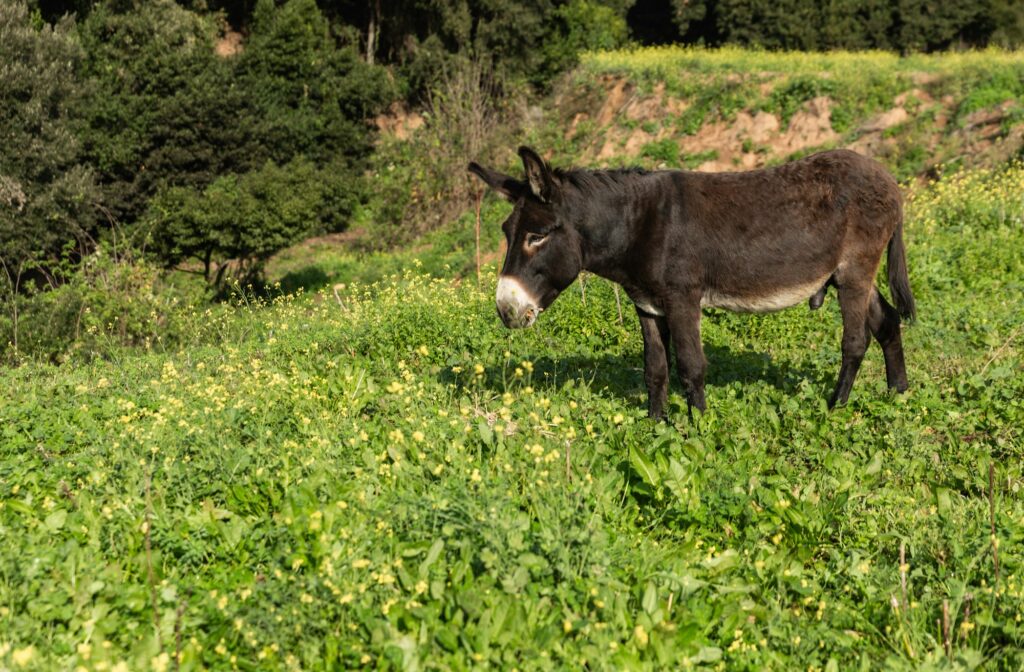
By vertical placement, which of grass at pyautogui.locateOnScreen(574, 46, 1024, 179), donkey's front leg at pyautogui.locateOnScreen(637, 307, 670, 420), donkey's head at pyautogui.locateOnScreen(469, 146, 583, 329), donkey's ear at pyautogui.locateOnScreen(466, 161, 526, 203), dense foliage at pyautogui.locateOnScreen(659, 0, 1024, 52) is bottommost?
donkey's front leg at pyautogui.locateOnScreen(637, 307, 670, 420)

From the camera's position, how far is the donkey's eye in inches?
226

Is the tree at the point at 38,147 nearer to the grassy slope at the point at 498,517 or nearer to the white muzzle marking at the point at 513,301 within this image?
the grassy slope at the point at 498,517

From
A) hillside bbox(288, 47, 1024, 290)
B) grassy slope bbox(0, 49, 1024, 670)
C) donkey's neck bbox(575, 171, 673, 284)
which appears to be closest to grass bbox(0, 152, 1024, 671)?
grassy slope bbox(0, 49, 1024, 670)

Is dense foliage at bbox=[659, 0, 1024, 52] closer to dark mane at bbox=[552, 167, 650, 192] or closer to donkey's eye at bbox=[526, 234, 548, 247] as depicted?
dark mane at bbox=[552, 167, 650, 192]

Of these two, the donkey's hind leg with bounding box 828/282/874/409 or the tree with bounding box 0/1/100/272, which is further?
the tree with bounding box 0/1/100/272

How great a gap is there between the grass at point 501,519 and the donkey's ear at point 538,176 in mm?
1318

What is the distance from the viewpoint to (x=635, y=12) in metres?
42.4

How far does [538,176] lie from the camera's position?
5.61 metres

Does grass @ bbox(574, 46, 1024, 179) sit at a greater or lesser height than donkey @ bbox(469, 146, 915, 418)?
greater

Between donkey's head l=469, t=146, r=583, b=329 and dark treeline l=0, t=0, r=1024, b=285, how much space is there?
12321 mm

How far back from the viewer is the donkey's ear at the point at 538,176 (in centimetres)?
543

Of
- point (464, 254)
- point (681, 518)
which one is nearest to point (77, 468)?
point (681, 518)

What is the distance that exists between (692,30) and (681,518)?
128 feet

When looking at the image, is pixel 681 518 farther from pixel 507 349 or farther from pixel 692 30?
pixel 692 30
